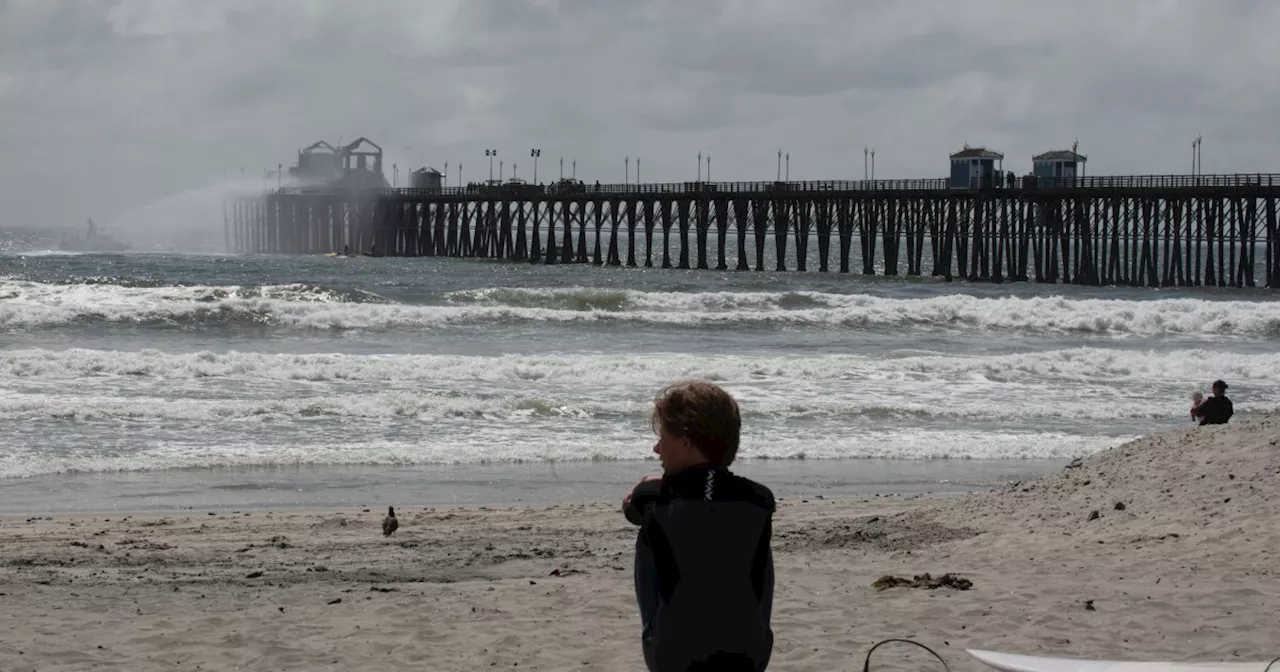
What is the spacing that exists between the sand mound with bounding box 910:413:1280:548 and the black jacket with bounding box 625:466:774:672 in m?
5.83

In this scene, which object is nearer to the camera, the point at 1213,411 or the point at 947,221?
the point at 1213,411

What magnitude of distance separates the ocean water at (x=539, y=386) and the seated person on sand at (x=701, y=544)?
27.9ft

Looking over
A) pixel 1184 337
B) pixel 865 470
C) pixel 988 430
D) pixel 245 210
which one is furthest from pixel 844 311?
pixel 245 210

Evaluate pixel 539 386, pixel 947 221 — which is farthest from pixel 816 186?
pixel 539 386

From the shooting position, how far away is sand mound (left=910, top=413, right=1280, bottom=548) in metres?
8.86

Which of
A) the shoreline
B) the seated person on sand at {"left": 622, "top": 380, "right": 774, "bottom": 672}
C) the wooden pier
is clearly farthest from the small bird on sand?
the wooden pier

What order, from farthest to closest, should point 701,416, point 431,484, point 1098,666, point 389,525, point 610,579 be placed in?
1. point 431,484
2. point 389,525
3. point 610,579
4. point 1098,666
5. point 701,416

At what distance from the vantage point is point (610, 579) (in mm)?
7652

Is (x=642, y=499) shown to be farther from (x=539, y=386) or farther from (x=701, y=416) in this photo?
(x=539, y=386)

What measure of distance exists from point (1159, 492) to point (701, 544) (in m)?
6.98

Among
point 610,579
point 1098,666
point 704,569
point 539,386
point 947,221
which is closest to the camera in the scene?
point 704,569

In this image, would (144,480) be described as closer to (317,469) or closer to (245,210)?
(317,469)

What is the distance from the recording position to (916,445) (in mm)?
15180

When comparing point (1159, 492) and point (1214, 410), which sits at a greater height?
point (1214, 410)
